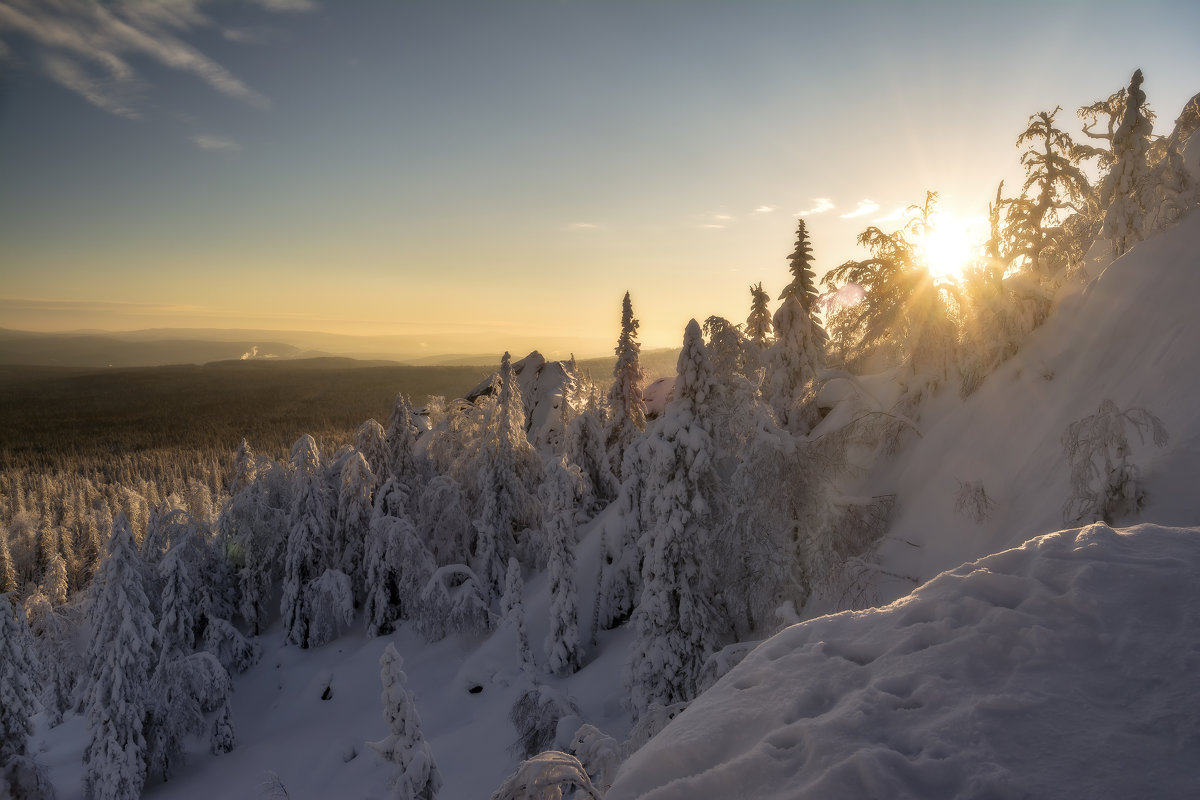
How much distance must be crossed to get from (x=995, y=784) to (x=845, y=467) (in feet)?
32.6

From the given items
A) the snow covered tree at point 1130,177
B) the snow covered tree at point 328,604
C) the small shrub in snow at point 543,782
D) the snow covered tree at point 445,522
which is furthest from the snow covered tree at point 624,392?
the small shrub in snow at point 543,782

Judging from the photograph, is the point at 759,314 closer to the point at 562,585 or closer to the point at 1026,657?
the point at 562,585

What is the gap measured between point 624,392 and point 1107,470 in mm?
23675

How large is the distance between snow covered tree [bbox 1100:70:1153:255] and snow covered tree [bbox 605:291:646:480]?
20.0 metres

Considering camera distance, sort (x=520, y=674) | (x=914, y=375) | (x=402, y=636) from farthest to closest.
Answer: (x=402, y=636)
(x=520, y=674)
(x=914, y=375)

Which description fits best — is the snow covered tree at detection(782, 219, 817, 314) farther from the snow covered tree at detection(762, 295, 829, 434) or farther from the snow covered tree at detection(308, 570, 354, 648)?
the snow covered tree at detection(308, 570, 354, 648)

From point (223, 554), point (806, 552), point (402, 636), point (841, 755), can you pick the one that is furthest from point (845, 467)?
point (223, 554)

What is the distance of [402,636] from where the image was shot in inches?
1009

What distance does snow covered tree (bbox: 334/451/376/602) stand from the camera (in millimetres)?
28031

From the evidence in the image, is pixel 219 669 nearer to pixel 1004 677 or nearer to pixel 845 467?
pixel 845 467

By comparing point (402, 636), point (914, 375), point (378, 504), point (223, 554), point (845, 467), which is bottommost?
point (402, 636)

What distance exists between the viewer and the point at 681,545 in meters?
14.0

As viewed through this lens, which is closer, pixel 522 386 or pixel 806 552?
pixel 806 552

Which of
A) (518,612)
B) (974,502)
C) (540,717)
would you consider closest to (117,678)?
(518,612)
